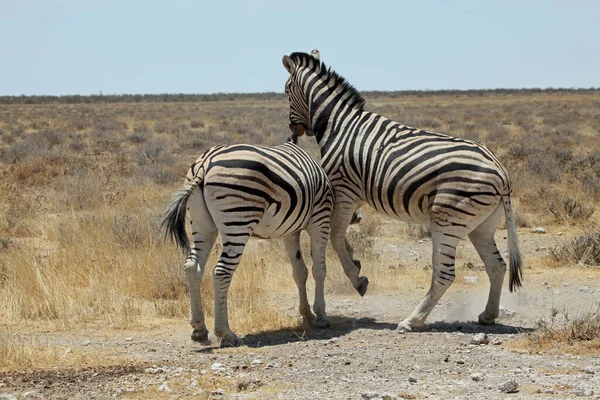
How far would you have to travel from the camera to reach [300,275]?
7.75 meters

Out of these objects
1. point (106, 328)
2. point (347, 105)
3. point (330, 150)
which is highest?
point (347, 105)

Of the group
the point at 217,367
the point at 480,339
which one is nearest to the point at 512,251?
the point at 480,339

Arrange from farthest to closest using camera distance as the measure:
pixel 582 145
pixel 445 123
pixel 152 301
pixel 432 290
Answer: pixel 445 123, pixel 582 145, pixel 152 301, pixel 432 290

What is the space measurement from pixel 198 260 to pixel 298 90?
274 centimetres

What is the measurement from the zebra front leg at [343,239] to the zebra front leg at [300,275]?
0.45m

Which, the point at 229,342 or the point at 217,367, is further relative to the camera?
the point at 229,342

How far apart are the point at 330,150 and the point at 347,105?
59 centimetres

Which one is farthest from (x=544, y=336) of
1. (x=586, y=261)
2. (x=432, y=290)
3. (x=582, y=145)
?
(x=582, y=145)

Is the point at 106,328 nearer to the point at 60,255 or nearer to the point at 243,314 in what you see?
the point at 243,314

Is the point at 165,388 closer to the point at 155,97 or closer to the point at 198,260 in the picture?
the point at 198,260

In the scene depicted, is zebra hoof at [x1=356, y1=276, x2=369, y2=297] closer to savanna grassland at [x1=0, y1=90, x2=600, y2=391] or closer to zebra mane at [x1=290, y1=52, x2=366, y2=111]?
savanna grassland at [x1=0, y1=90, x2=600, y2=391]

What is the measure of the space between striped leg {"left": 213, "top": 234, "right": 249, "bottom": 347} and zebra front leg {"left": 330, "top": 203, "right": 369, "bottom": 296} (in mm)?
1534

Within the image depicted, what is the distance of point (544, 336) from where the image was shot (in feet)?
20.8

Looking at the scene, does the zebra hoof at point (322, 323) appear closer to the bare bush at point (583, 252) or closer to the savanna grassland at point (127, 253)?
the savanna grassland at point (127, 253)
